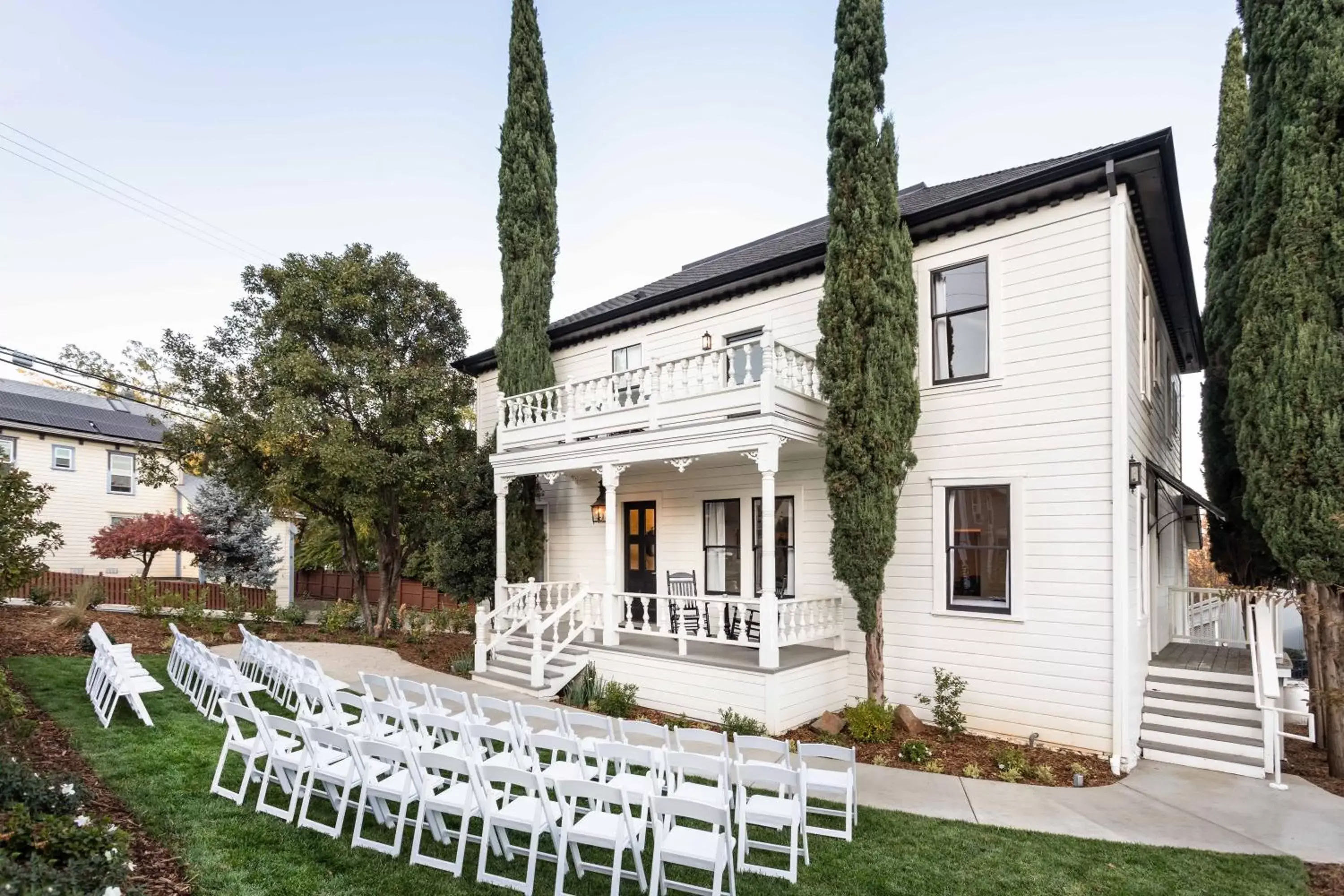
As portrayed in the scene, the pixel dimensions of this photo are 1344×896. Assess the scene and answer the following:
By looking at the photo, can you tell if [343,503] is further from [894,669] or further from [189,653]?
[894,669]

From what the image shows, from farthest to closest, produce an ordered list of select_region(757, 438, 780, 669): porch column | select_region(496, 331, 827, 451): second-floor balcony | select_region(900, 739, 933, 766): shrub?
select_region(496, 331, 827, 451): second-floor balcony → select_region(757, 438, 780, 669): porch column → select_region(900, 739, 933, 766): shrub

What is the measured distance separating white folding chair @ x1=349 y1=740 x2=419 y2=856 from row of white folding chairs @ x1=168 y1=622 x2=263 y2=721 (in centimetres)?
229

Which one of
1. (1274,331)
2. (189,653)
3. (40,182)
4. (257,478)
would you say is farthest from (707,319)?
(40,182)

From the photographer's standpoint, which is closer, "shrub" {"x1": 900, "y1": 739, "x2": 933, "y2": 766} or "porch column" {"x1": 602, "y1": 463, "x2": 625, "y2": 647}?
"shrub" {"x1": 900, "y1": 739, "x2": 933, "y2": 766}

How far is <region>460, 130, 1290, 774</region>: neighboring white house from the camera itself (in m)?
7.89

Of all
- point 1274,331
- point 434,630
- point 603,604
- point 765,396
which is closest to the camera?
point 1274,331

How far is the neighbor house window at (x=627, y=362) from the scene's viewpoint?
1236cm

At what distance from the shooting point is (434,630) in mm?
15516

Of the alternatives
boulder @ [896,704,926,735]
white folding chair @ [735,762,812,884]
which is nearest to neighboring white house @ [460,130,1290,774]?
boulder @ [896,704,926,735]

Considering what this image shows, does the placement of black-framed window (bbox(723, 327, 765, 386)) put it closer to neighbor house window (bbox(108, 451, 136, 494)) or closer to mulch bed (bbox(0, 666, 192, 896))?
mulch bed (bbox(0, 666, 192, 896))

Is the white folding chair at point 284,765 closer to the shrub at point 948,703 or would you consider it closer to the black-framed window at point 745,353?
the shrub at point 948,703

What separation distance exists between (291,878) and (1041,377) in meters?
8.97

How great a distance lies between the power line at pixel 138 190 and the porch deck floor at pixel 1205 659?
18.6 metres

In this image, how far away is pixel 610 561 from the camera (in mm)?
10578
